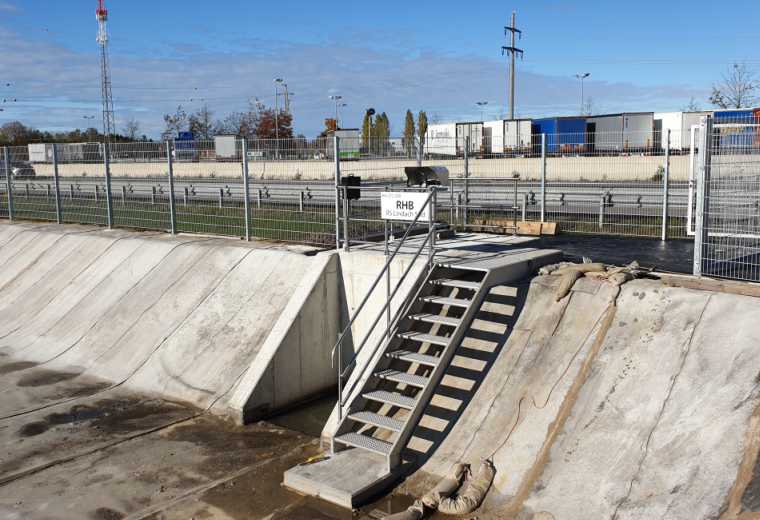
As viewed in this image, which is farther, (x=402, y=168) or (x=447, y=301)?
(x=402, y=168)

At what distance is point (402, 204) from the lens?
934 cm

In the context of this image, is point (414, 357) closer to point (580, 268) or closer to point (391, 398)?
point (391, 398)

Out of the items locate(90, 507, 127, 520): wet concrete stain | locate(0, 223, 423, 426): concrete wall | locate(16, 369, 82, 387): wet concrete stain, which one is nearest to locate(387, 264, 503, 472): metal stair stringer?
locate(0, 223, 423, 426): concrete wall

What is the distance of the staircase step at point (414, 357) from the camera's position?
299 inches

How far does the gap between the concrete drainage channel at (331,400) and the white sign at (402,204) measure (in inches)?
33.9

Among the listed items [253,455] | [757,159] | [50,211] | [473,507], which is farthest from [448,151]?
[50,211]

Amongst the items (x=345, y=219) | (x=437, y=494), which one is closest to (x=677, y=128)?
(x=345, y=219)

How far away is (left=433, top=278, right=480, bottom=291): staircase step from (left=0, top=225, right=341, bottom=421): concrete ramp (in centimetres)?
236

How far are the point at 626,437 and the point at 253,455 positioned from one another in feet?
Answer: 13.8

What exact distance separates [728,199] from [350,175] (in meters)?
5.47

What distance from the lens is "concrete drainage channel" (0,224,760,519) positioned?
613 centimetres

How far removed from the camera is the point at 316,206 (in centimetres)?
1231

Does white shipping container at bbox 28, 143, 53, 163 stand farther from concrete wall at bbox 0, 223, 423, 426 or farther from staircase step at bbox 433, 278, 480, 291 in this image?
staircase step at bbox 433, 278, 480, 291

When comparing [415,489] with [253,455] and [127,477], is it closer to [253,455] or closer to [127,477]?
[253,455]
